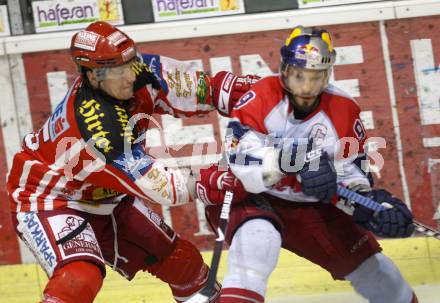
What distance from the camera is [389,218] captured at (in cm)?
361

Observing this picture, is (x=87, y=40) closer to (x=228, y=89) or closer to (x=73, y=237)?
(x=228, y=89)

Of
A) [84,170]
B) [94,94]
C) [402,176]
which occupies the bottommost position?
[402,176]

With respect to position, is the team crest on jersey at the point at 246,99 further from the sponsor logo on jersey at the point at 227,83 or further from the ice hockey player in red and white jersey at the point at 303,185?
the sponsor logo on jersey at the point at 227,83

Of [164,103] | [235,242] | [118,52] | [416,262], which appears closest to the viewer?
[235,242]

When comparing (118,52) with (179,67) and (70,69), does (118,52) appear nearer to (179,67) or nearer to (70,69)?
(179,67)

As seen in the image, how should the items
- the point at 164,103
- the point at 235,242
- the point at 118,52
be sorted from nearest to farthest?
1. the point at 235,242
2. the point at 118,52
3. the point at 164,103

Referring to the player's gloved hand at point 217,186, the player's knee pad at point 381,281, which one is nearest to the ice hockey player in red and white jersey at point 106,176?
the player's gloved hand at point 217,186

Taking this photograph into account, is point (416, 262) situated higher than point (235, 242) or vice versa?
point (235, 242)

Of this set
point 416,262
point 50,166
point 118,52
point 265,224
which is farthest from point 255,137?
point 416,262

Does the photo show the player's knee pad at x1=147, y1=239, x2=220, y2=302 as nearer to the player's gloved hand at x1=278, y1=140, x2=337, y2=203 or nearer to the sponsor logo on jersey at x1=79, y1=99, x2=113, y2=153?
the sponsor logo on jersey at x1=79, y1=99, x2=113, y2=153

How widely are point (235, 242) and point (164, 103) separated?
859mm

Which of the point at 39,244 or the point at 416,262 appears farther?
the point at 416,262

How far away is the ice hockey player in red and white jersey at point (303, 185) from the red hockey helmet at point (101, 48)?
20.0 inches

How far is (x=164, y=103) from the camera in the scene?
4270 millimetres
